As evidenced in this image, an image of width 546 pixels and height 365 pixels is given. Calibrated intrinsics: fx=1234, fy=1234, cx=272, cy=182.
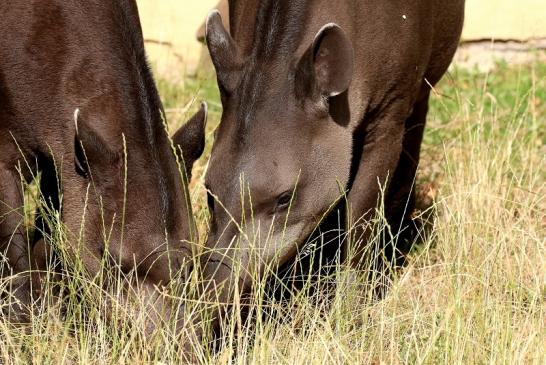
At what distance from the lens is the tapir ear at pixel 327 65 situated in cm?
613

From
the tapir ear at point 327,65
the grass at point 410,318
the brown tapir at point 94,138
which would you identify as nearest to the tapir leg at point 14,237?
the brown tapir at point 94,138

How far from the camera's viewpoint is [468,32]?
11.0m

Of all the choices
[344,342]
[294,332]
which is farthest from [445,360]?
[294,332]

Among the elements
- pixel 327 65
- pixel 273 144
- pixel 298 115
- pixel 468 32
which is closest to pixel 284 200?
pixel 273 144

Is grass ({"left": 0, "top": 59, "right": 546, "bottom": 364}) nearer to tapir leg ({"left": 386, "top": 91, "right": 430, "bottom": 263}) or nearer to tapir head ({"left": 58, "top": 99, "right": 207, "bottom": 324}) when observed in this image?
tapir head ({"left": 58, "top": 99, "right": 207, "bottom": 324})

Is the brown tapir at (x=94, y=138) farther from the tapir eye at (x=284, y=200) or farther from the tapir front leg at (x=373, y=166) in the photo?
the tapir front leg at (x=373, y=166)

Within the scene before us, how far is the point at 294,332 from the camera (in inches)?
245

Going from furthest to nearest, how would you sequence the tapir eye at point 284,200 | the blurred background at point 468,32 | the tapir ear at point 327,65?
the blurred background at point 468,32
the tapir eye at point 284,200
the tapir ear at point 327,65

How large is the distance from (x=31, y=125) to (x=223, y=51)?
1049 millimetres

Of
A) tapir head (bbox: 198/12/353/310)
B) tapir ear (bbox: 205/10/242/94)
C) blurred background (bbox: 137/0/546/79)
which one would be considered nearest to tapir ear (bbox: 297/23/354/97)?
tapir head (bbox: 198/12/353/310)

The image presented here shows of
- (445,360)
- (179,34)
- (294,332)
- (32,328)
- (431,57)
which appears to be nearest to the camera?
(445,360)

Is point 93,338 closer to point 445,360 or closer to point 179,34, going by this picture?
point 445,360

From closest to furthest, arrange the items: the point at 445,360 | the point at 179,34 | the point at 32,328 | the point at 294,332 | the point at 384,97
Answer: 1. the point at 445,360
2. the point at 32,328
3. the point at 294,332
4. the point at 384,97
5. the point at 179,34

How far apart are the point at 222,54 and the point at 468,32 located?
5.04 metres
